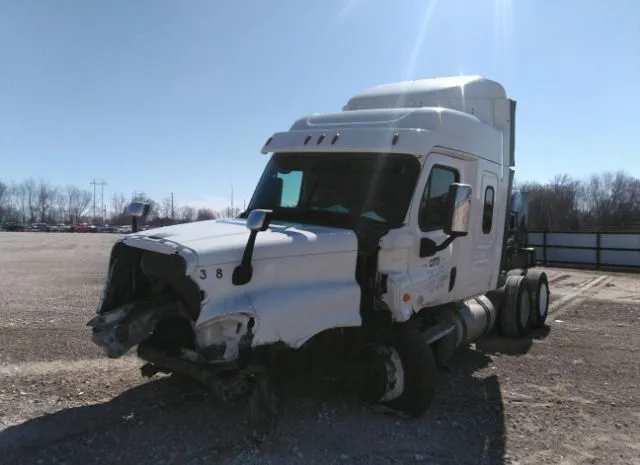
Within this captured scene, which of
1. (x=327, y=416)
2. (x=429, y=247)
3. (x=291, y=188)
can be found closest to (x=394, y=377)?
(x=327, y=416)

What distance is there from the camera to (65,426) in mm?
4910

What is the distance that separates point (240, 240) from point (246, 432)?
5.55 feet

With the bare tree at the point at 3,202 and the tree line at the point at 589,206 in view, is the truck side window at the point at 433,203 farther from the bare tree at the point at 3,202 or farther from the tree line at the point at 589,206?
the bare tree at the point at 3,202

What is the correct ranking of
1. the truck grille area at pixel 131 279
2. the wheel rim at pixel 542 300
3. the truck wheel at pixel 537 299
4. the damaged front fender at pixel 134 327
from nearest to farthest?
the damaged front fender at pixel 134 327
the truck grille area at pixel 131 279
the truck wheel at pixel 537 299
the wheel rim at pixel 542 300

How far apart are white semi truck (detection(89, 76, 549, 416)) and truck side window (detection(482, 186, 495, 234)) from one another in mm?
26

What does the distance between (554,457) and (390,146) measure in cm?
312

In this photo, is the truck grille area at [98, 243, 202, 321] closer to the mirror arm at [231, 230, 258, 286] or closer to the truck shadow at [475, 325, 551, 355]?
the mirror arm at [231, 230, 258, 286]

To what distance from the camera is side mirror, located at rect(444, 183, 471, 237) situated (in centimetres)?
497

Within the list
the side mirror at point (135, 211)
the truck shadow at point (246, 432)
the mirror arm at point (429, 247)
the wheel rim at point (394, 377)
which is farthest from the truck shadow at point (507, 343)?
the side mirror at point (135, 211)

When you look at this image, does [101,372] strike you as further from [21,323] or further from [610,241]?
[610,241]

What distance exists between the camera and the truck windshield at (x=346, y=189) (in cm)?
540

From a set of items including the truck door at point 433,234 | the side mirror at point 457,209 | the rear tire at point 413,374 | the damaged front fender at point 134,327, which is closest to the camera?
the damaged front fender at point 134,327

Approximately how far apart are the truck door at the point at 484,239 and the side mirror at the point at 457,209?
1.58 m

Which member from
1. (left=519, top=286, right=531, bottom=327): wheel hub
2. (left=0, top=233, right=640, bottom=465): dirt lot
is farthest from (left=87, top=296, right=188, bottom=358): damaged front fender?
(left=519, top=286, right=531, bottom=327): wheel hub
